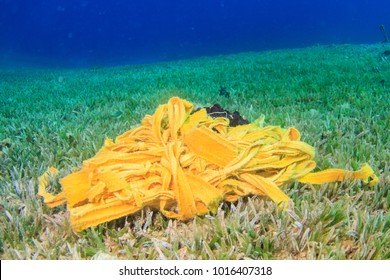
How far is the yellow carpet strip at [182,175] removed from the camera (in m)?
2.05

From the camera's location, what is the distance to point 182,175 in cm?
210

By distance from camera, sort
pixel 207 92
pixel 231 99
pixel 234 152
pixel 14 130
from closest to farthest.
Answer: pixel 234 152 < pixel 14 130 < pixel 231 99 < pixel 207 92

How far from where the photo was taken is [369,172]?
2326 millimetres

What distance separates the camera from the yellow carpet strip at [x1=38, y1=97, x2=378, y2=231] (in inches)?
80.6

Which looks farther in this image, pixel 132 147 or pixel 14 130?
pixel 14 130

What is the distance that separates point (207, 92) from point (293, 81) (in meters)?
1.85

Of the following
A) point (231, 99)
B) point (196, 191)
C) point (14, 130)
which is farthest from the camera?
point (231, 99)

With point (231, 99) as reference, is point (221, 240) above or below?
below

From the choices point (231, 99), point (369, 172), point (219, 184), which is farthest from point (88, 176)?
point (231, 99)

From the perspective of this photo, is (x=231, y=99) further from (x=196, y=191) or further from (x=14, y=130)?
(x=196, y=191)
